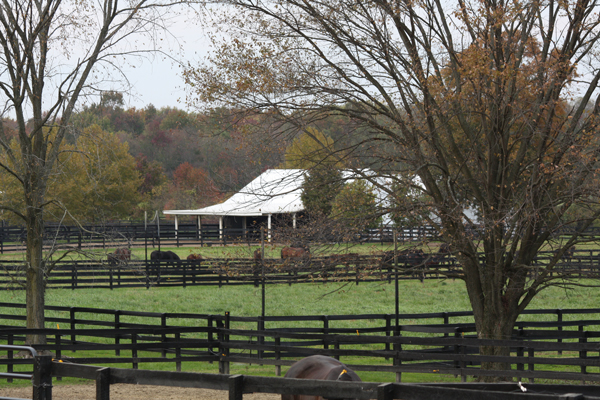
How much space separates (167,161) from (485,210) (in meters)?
80.4

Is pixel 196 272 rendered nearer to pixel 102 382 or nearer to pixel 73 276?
pixel 73 276

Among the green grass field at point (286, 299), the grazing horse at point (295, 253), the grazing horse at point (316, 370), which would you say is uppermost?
the grazing horse at point (295, 253)

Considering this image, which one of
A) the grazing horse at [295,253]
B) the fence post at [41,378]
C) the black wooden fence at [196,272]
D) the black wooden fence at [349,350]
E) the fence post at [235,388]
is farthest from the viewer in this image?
the black wooden fence at [196,272]

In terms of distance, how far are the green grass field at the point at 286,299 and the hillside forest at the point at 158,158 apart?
3.59m

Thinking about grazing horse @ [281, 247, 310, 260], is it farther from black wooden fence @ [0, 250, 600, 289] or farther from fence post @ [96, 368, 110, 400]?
fence post @ [96, 368, 110, 400]

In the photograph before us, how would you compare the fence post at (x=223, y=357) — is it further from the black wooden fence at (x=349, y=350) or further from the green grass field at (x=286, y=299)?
the green grass field at (x=286, y=299)

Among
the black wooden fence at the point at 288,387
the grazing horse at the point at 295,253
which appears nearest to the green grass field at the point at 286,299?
the grazing horse at the point at 295,253

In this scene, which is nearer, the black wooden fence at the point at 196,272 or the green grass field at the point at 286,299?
the black wooden fence at the point at 196,272

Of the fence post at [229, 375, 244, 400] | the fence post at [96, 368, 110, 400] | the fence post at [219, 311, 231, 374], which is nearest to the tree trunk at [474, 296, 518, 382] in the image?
the fence post at [219, 311, 231, 374]

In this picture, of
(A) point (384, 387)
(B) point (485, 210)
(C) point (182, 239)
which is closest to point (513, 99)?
(B) point (485, 210)

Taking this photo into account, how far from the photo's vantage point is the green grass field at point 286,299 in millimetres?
21188

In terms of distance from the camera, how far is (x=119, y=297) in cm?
2364

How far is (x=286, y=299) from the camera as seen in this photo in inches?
926

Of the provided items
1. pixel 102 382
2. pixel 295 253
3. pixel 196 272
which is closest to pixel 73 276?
pixel 196 272
